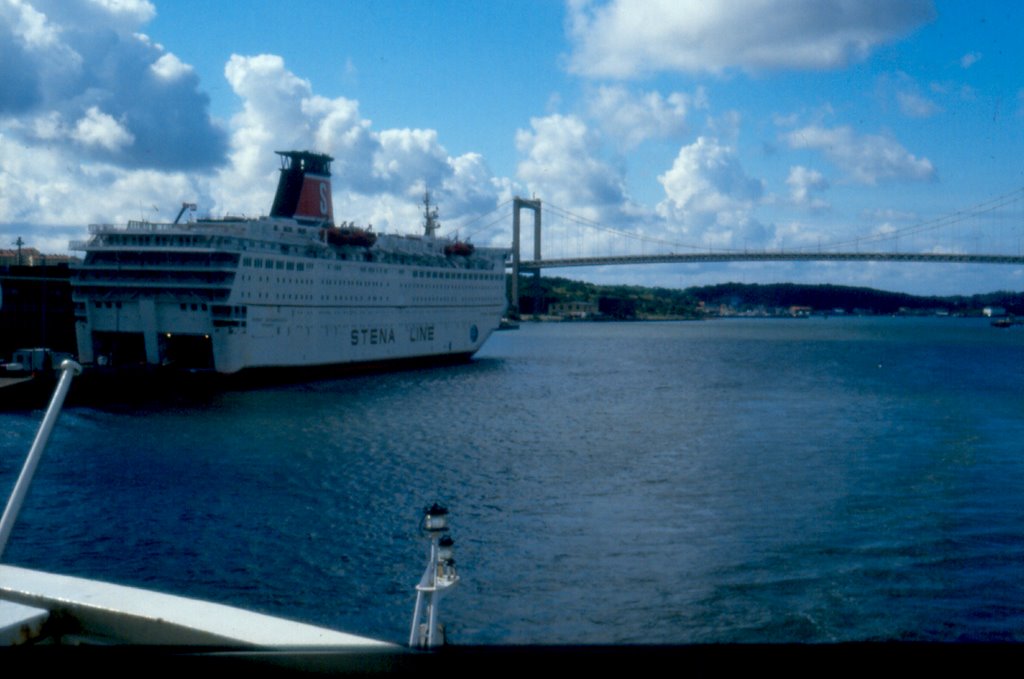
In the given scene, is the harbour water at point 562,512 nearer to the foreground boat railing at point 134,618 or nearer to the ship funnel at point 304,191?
the foreground boat railing at point 134,618

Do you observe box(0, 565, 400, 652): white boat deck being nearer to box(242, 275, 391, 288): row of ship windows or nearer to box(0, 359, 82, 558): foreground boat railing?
box(0, 359, 82, 558): foreground boat railing

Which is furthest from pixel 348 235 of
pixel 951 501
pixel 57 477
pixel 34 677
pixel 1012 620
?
pixel 34 677

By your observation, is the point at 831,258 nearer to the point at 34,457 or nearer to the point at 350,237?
the point at 350,237

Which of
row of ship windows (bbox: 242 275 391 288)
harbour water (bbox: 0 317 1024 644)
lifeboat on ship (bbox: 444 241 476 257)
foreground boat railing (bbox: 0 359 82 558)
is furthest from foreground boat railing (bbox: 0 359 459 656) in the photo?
lifeboat on ship (bbox: 444 241 476 257)

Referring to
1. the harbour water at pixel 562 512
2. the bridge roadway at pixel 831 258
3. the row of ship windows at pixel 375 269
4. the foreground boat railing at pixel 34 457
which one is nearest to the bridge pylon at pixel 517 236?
the bridge roadway at pixel 831 258

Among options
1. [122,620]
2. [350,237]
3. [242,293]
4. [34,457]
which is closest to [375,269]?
[350,237]

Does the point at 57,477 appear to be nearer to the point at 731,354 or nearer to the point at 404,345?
the point at 404,345
